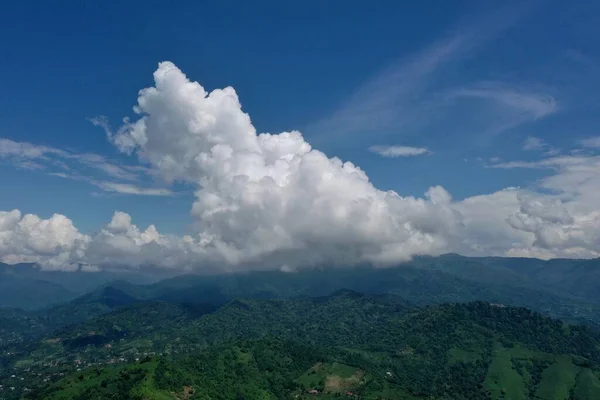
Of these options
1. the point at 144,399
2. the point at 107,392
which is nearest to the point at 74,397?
the point at 107,392

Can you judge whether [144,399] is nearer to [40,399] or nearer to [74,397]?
[74,397]

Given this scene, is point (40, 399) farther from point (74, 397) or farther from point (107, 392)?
point (107, 392)

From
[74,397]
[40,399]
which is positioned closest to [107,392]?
[74,397]

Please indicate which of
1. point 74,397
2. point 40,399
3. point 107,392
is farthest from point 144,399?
point 40,399

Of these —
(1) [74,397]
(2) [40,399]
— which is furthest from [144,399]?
(2) [40,399]

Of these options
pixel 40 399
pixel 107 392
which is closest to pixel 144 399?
pixel 107 392

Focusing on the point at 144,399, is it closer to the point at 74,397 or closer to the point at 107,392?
the point at 107,392
